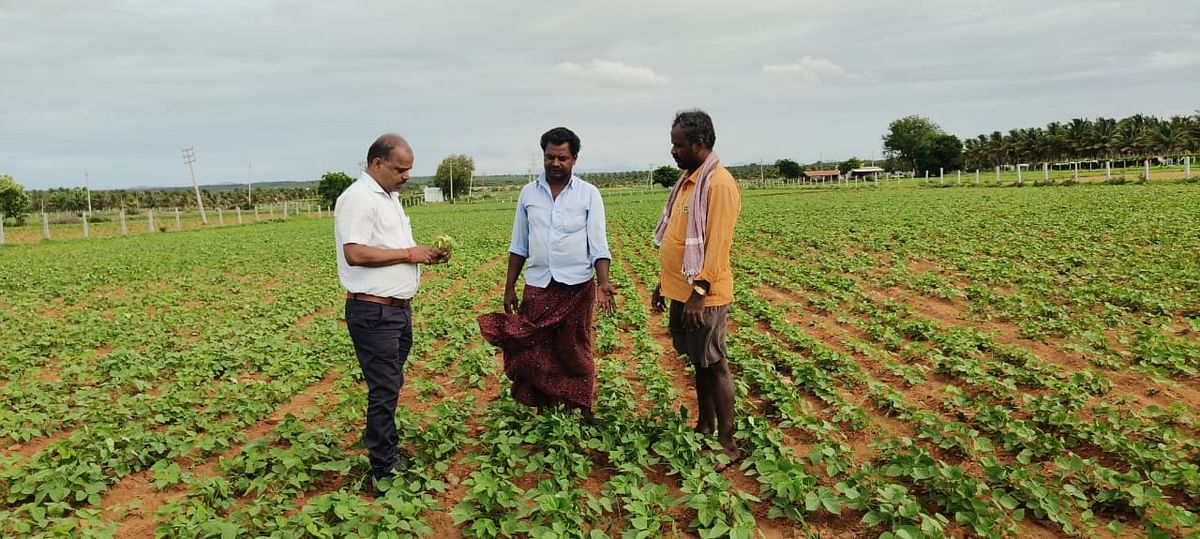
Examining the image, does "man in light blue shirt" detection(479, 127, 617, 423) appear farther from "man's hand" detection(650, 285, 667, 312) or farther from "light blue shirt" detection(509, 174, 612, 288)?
"man's hand" detection(650, 285, 667, 312)

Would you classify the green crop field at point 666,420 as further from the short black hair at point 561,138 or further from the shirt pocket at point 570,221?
the short black hair at point 561,138

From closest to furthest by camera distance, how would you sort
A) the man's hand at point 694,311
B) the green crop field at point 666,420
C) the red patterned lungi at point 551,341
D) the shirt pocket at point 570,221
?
the green crop field at point 666,420 < the man's hand at point 694,311 < the shirt pocket at point 570,221 < the red patterned lungi at point 551,341

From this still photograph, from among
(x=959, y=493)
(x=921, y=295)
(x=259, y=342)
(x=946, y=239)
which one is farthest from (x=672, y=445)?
(x=946, y=239)

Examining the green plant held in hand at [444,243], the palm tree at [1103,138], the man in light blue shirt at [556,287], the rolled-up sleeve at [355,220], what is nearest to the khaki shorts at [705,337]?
the man in light blue shirt at [556,287]

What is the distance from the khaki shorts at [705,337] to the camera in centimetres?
393

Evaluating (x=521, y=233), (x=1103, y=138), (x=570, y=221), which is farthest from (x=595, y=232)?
(x=1103, y=138)

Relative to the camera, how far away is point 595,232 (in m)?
4.43

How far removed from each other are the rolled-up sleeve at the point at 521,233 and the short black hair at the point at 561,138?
424 mm

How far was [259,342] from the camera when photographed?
24.8 ft

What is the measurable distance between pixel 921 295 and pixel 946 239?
5719 mm

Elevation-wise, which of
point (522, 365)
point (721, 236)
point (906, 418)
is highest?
point (721, 236)

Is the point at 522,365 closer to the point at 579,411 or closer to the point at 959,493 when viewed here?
the point at 579,411

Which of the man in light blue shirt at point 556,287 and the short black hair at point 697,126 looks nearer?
the short black hair at point 697,126

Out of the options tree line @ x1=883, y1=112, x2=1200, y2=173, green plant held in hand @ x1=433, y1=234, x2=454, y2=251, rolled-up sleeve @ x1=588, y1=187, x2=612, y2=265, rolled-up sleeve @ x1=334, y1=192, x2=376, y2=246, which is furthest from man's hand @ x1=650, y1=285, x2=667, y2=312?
tree line @ x1=883, y1=112, x2=1200, y2=173
